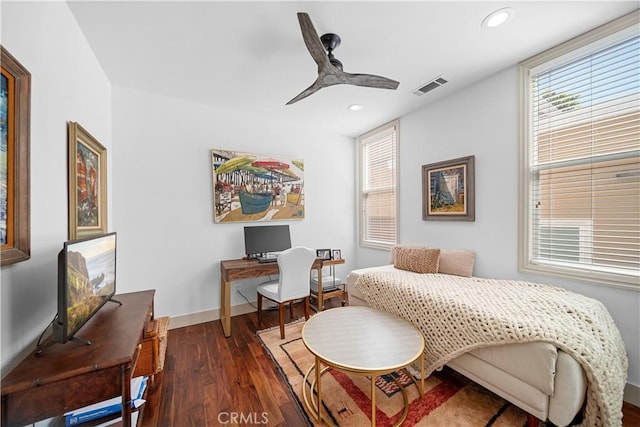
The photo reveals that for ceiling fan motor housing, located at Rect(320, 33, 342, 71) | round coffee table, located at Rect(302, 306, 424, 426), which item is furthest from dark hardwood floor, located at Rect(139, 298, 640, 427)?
ceiling fan motor housing, located at Rect(320, 33, 342, 71)

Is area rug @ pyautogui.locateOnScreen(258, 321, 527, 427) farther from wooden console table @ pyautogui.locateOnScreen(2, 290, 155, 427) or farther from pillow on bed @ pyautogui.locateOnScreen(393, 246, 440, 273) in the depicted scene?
wooden console table @ pyautogui.locateOnScreen(2, 290, 155, 427)

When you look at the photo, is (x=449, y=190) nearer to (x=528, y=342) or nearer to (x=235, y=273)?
(x=528, y=342)

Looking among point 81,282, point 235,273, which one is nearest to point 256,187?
point 235,273

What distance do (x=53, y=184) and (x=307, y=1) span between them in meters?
1.77

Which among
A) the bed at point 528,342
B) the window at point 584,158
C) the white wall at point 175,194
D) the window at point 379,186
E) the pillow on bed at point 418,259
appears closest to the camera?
the bed at point 528,342

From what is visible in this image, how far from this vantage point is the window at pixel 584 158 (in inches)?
65.6

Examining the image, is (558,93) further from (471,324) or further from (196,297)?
(196,297)

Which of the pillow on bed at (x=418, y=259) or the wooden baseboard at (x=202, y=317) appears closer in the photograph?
the pillow on bed at (x=418, y=259)

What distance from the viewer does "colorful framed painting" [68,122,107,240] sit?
1.49 metres

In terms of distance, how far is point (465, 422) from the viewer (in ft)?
4.82

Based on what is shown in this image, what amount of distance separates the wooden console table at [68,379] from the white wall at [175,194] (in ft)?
5.24

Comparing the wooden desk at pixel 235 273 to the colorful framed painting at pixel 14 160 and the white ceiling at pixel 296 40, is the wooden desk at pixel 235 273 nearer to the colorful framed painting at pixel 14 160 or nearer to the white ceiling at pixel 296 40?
the colorful framed painting at pixel 14 160

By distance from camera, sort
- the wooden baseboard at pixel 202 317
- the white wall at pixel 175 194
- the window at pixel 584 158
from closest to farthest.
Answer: the window at pixel 584 158 < the white wall at pixel 175 194 < the wooden baseboard at pixel 202 317

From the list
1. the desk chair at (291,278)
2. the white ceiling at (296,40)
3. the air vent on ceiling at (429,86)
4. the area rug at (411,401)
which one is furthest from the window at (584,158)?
the desk chair at (291,278)
